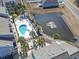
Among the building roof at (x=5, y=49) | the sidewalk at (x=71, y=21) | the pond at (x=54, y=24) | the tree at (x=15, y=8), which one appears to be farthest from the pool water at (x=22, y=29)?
the sidewalk at (x=71, y=21)

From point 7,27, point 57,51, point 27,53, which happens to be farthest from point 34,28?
point 57,51

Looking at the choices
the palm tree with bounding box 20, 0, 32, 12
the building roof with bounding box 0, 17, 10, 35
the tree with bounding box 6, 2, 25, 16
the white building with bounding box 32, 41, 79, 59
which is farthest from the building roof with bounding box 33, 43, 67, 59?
the palm tree with bounding box 20, 0, 32, 12

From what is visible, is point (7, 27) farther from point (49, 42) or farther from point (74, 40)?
point (74, 40)

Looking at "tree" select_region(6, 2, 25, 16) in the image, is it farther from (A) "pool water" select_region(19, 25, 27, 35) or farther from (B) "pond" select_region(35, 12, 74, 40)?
(A) "pool water" select_region(19, 25, 27, 35)

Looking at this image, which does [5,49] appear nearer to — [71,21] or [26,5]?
[71,21]

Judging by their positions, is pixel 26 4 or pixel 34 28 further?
pixel 26 4

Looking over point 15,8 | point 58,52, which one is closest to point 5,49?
point 58,52
